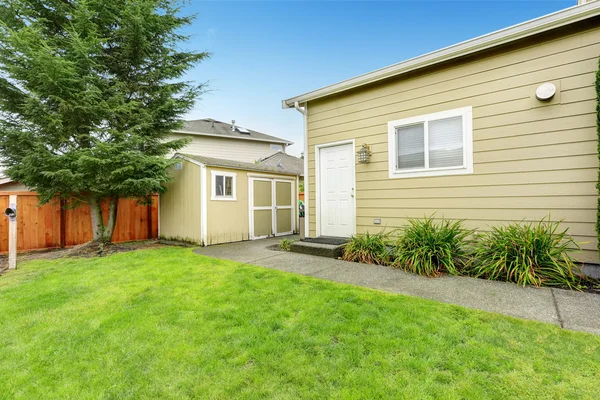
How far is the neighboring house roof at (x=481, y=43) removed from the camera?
3.50 meters

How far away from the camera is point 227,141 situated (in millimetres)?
17234

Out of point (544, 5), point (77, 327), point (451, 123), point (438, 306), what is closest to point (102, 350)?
point (77, 327)

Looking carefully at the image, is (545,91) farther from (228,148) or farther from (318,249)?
(228,148)

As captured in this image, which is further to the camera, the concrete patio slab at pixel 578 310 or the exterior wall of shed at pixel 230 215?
the exterior wall of shed at pixel 230 215

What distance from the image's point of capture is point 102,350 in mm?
2107

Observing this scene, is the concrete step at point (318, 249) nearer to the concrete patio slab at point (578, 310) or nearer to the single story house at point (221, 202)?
the single story house at point (221, 202)

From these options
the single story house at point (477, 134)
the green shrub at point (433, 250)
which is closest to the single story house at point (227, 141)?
the single story house at point (477, 134)

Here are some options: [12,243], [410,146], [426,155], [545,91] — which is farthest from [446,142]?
[12,243]

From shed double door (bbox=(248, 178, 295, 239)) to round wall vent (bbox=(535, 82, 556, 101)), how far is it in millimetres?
6129

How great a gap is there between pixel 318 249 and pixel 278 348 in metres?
3.13

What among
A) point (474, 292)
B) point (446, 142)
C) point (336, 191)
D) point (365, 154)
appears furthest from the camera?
point (336, 191)

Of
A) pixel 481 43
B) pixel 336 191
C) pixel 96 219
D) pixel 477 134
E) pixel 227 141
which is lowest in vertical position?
pixel 96 219

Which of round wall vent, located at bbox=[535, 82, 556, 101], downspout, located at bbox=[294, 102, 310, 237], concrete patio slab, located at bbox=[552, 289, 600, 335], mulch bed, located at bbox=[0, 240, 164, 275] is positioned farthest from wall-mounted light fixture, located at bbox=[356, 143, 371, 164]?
mulch bed, located at bbox=[0, 240, 164, 275]

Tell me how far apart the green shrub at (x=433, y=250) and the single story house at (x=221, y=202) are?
14.4 ft
